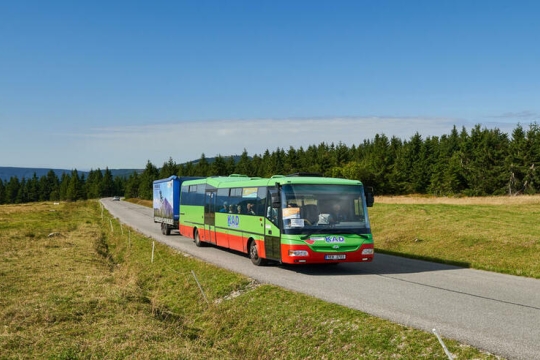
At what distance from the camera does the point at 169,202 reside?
33562 millimetres

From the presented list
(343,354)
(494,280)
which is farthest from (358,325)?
(494,280)

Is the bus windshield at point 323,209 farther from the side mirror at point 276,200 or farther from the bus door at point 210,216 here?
the bus door at point 210,216

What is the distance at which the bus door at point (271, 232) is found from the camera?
52.9 ft

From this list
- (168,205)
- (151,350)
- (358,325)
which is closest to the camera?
(151,350)

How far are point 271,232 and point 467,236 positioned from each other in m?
10.5

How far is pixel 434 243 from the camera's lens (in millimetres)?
23281

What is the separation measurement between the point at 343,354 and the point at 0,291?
9.13 meters

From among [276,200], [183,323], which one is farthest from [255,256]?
[183,323]

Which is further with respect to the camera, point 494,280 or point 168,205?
point 168,205

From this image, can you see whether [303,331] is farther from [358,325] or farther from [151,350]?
[151,350]

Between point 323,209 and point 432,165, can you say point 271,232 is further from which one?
point 432,165

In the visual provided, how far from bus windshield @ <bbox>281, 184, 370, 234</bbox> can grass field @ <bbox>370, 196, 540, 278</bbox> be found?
14.5ft

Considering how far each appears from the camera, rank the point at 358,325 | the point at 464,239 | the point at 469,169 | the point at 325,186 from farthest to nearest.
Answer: the point at 469,169 < the point at 464,239 < the point at 325,186 < the point at 358,325

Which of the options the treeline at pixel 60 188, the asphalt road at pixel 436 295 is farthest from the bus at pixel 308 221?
the treeline at pixel 60 188
